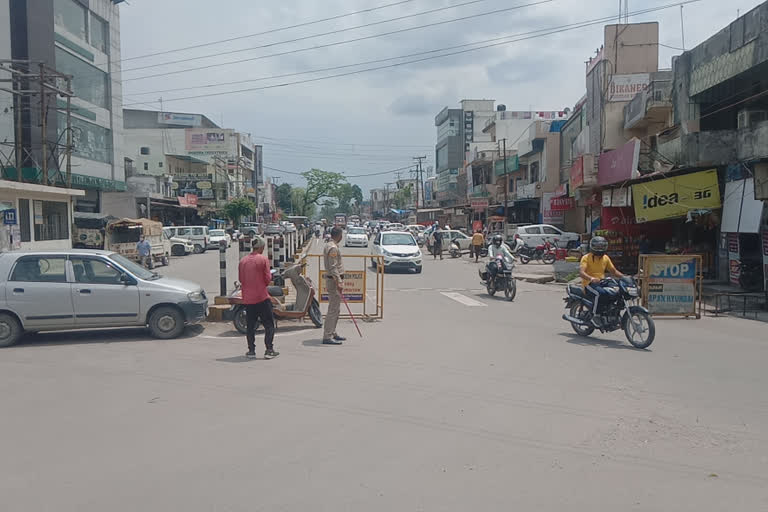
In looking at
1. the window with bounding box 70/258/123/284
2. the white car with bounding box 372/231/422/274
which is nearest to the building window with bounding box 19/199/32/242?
the white car with bounding box 372/231/422/274

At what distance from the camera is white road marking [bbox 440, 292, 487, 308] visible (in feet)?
49.7

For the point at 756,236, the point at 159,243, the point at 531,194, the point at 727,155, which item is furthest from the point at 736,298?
the point at 531,194

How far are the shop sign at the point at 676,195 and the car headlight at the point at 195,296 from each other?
14.4 m

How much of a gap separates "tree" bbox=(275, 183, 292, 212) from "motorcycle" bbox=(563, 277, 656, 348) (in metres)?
133

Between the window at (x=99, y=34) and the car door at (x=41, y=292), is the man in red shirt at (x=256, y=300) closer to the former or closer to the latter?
the car door at (x=41, y=292)

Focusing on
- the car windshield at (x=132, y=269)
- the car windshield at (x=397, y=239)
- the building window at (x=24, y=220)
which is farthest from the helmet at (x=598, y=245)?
the building window at (x=24, y=220)

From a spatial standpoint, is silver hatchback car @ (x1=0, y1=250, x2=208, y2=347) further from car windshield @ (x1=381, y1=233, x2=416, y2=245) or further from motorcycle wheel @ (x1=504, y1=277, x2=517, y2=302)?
car windshield @ (x1=381, y1=233, x2=416, y2=245)

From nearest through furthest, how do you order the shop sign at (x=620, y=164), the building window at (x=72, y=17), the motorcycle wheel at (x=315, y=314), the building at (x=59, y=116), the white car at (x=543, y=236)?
the motorcycle wheel at (x=315, y=314) < the shop sign at (x=620, y=164) < the building at (x=59, y=116) < the white car at (x=543, y=236) < the building window at (x=72, y=17)

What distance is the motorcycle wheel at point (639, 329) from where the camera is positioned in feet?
30.7

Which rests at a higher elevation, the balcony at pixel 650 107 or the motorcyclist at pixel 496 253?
the balcony at pixel 650 107

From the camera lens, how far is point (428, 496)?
425cm

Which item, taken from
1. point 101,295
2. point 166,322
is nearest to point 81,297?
point 101,295

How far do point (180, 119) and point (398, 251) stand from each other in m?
72.9

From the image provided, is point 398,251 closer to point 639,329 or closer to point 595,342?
point 595,342
